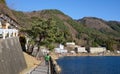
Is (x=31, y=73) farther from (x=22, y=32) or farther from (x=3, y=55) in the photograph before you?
(x=22, y=32)

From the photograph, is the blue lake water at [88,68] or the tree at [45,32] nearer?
the tree at [45,32]

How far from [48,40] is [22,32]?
806 centimetres

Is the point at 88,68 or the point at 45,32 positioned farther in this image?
the point at 88,68

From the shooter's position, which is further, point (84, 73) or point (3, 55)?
point (84, 73)

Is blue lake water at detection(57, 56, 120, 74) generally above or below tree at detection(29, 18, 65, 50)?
below

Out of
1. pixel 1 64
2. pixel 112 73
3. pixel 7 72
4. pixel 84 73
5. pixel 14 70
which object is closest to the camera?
pixel 1 64

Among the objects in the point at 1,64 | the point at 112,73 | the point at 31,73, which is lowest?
the point at 112,73

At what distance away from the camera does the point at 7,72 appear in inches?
875

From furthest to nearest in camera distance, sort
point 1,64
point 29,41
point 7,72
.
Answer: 1. point 29,41
2. point 7,72
3. point 1,64

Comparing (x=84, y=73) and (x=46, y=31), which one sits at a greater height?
(x=46, y=31)

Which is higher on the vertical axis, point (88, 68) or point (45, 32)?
point (45, 32)

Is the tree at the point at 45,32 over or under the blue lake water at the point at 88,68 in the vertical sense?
over

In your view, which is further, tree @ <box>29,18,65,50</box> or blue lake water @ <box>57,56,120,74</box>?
blue lake water @ <box>57,56,120,74</box>

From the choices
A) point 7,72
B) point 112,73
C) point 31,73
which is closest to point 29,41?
point 112,73
